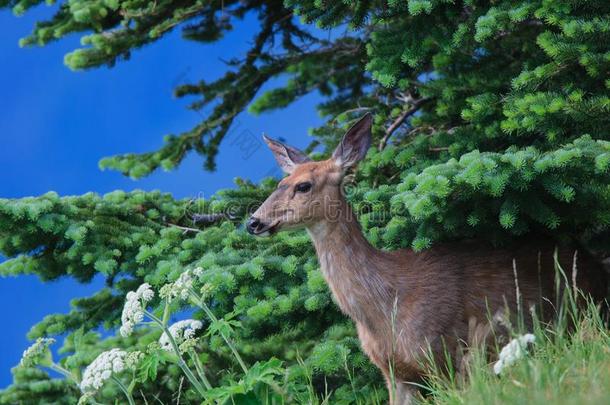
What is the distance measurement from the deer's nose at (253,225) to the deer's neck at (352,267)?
0.36 meters

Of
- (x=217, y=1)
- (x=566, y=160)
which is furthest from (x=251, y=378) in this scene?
(x=217, y=1)

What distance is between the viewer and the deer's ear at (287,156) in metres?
5.94

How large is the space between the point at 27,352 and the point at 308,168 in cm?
197

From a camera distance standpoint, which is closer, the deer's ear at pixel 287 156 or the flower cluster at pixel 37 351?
the flower cluster at pixel 37 351

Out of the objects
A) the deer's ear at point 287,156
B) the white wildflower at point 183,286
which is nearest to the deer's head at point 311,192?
the deer's ear at point 287,156

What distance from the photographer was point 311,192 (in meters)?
5.36

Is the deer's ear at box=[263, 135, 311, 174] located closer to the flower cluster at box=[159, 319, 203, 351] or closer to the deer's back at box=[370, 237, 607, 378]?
the deer's back at box=[370, 237, 607, 378]

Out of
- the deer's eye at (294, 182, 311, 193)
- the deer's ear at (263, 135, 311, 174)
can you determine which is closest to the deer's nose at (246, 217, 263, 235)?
the deer's eye at (294, 182, 311, 193)

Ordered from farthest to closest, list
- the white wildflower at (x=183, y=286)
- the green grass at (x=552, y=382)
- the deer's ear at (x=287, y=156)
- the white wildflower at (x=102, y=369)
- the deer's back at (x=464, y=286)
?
the deer's ear at (x=287, y=156), the deer's back at (x=464, y=286), the white wildflower at (x=183, y=286), the white wildflower at (x=102, y=369), the green grass at (x=552, y=382)

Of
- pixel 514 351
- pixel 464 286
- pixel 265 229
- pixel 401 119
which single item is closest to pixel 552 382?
pixel 514 351

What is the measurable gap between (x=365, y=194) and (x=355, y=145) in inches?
15.1

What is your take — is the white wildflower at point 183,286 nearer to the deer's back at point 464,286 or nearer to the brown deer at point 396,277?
the brown deer at point 396,277

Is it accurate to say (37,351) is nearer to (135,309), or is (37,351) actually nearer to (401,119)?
(135,309)

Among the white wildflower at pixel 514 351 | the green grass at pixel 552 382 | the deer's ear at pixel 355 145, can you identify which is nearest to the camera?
the green grass at pixel 552 382
